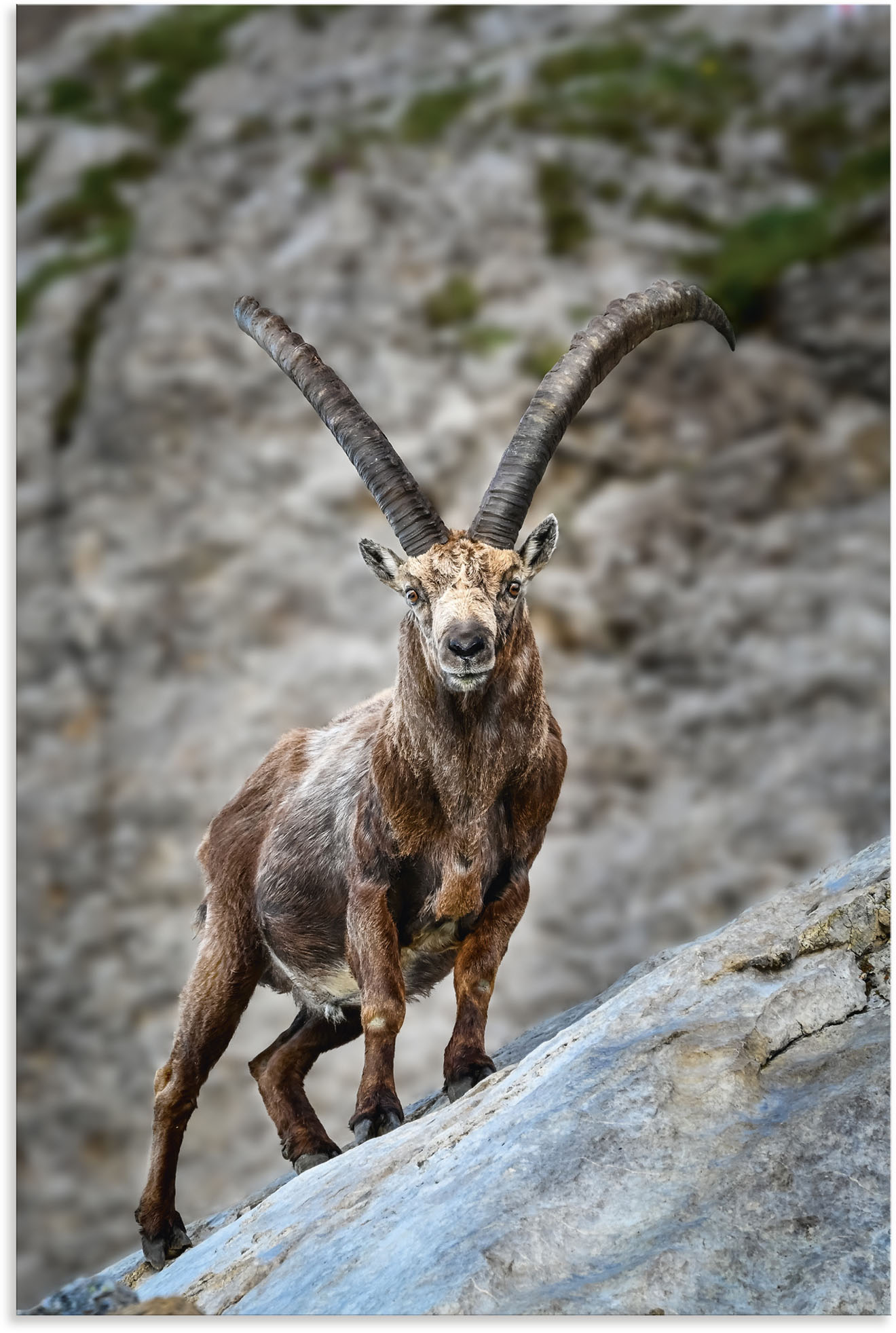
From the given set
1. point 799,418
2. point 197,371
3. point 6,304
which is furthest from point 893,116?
point 197,371

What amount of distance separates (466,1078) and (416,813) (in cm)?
137

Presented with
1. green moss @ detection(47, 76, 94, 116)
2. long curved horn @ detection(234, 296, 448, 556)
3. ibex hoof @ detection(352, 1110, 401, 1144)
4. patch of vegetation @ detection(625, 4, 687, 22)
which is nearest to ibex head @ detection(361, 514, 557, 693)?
long curved horn @ detection(234, 296, 448, 556)

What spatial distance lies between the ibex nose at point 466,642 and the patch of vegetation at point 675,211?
40.0ft

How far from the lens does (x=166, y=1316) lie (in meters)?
5.55

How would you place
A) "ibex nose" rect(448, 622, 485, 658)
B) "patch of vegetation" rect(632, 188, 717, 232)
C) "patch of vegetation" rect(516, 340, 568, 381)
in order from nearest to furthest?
"ibex nose" rect(448, 622, 485, 658), "patch of vegetation" rect(632, 188, 717, 232), "patch of vegetation" rect(516, 340, 568, 381)

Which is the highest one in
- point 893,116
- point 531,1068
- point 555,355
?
point 555,355

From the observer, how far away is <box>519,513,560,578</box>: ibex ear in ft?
25.7

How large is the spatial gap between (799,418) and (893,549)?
526 cm

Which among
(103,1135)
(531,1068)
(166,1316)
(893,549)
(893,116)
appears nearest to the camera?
(166,1316)

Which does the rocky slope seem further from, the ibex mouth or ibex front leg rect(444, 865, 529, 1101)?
the ibex mouth

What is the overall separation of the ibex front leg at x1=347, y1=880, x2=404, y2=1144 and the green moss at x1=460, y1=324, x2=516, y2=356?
11884 mm

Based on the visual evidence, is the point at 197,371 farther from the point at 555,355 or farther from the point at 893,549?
the point at 893,549

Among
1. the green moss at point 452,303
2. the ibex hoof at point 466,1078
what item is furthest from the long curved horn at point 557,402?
the green moss at point 452,303

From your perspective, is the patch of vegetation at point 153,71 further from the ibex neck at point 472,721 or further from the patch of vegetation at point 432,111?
the ibex neck at point 472,721
